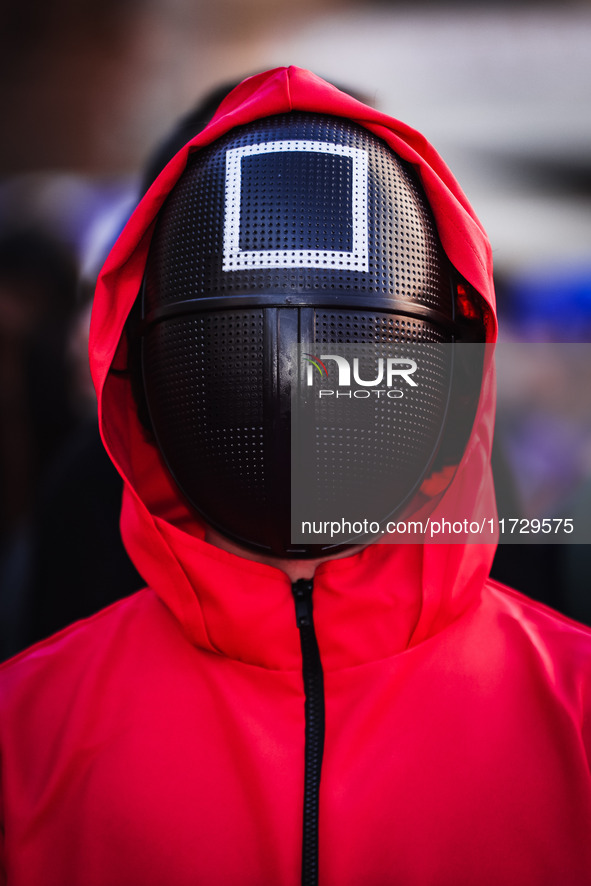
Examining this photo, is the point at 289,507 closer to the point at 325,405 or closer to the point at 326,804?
the point at 325,405

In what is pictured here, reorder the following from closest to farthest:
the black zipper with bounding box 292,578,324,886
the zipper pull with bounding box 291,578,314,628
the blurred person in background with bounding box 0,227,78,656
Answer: the black zipper with bounding box 292,578,324,886, the zipper pull with bounding box 291,578,314,628, the blurred person in background with bounding box 0,227,78,656

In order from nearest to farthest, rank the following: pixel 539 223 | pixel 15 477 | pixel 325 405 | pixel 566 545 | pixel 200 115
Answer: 1. pixel 325 405
2. pixel 566 545
3. pixel 200 115
4. pixel 15 477
5. pixel 539 223

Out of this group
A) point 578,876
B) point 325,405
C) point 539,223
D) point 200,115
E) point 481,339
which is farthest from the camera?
point 539,223

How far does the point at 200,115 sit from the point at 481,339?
1.18m

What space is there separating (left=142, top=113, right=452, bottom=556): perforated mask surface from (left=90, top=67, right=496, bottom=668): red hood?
40 mm

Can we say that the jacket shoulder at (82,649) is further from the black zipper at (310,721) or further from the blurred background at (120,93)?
the blurred background at (120,93)

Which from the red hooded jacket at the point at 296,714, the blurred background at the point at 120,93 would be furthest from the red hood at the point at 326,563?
the blurred background at the point at 120,93

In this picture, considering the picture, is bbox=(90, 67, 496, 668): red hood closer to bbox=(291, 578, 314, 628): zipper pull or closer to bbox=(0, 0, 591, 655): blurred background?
bbox=(291, 578, 314, 628): zipper pull

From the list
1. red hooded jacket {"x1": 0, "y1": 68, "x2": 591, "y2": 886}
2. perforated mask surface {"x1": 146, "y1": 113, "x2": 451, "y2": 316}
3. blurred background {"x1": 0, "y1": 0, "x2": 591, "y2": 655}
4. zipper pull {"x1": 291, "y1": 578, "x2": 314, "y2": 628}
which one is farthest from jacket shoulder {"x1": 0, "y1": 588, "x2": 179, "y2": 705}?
blurred background {"x1": 0, "y1": 0, "x2": 591, "y2": 655}

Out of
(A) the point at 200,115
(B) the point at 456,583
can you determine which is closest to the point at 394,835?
(B) the point at 456,583

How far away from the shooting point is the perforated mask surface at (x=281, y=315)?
798 millimetres

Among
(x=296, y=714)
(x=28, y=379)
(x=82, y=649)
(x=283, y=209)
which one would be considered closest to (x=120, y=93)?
(x=28, y=379)

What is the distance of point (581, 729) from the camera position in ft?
2.49

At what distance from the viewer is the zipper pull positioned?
827 millimetres
